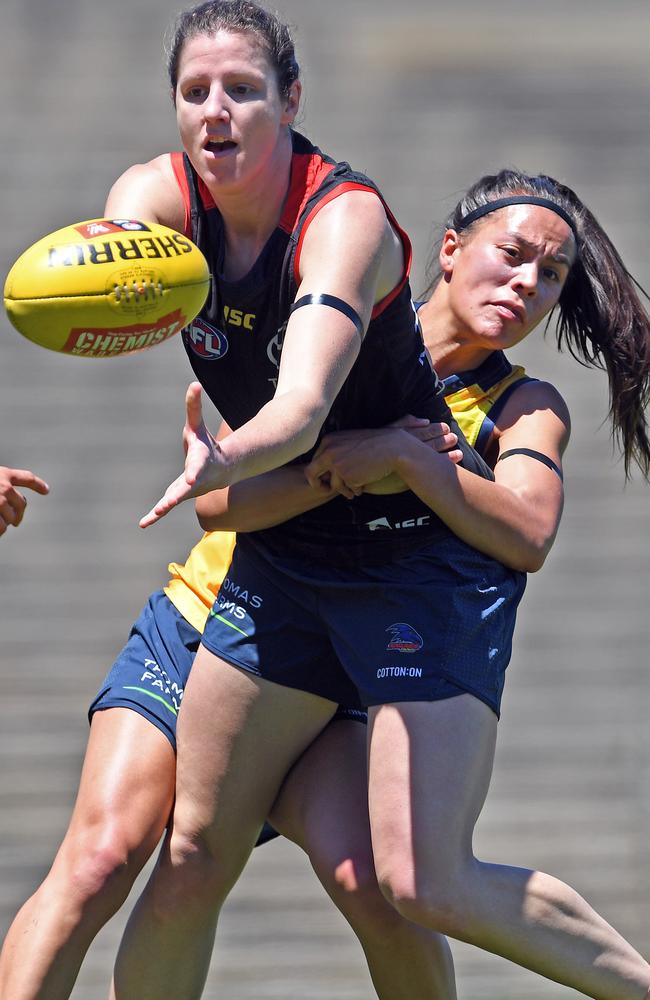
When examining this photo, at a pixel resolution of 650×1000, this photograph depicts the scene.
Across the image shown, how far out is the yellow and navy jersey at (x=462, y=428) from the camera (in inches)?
120

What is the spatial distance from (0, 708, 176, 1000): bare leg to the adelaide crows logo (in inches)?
21.8

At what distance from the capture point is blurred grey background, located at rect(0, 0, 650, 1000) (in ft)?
16.6

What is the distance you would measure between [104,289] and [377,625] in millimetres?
864

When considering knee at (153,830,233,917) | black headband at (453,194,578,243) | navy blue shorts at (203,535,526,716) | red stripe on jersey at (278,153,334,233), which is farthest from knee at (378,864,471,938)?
black headband at (453,194,578,243)

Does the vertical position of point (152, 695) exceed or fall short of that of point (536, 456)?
it falls short

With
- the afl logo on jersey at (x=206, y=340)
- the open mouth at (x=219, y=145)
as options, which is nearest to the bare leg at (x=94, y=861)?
the afl logo on jersey at (x=206, y=340)

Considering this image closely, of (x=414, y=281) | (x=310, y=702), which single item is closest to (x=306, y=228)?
(x=310, y=702)

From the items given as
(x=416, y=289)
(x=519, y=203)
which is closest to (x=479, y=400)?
(x=519, y=203)

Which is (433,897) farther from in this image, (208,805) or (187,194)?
(187,194)

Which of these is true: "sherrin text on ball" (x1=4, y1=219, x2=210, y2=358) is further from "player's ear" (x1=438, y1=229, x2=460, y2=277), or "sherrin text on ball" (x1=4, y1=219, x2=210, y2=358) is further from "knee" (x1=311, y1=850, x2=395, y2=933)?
"knee" (x1=311, y1=850, x2=395, y2=933)

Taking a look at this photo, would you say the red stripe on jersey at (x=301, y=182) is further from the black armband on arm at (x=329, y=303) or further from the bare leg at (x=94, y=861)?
the bare leg at (x=94, y=861)

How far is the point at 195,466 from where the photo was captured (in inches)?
81.0

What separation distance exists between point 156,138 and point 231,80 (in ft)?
9.90

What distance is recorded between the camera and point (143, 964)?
2.88 metres
